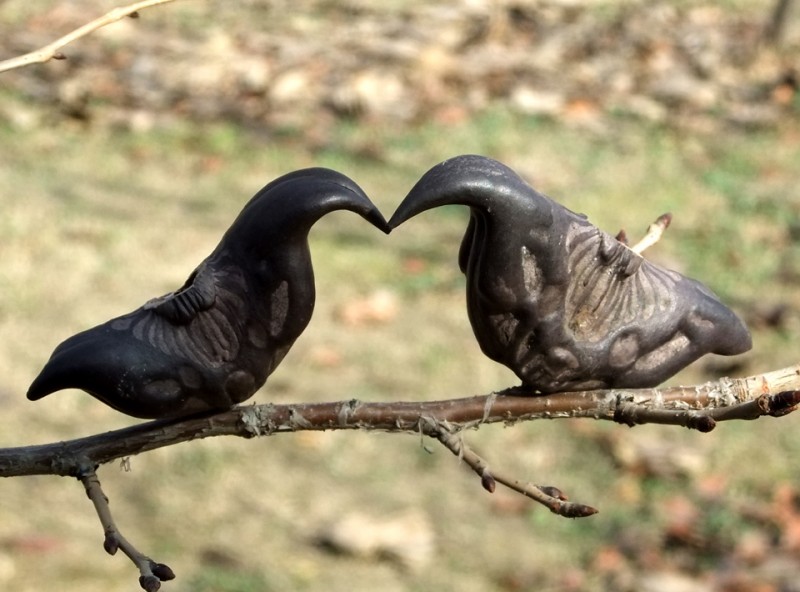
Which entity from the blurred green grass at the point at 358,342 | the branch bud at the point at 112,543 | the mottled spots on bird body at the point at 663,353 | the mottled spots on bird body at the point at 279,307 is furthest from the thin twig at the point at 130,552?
the blurred green grass at the point at 358,342

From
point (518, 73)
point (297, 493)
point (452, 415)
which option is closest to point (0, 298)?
point (297, 493)

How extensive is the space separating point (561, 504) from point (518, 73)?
213 inches

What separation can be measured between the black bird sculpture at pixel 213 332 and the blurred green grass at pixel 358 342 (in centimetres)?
205

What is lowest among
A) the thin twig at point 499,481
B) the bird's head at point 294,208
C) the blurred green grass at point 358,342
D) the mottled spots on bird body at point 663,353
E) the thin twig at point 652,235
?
the blurred green grass at point 358,342

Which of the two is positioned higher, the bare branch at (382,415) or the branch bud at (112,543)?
the bare branch at (382,415)

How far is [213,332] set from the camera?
1210mm

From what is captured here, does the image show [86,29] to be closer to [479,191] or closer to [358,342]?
[479,191]

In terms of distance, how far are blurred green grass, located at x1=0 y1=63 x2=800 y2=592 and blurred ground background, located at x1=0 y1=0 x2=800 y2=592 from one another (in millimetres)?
12

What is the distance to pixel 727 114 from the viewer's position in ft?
19.3

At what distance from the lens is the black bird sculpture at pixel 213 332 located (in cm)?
118

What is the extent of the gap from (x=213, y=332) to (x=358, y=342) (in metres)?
3.07

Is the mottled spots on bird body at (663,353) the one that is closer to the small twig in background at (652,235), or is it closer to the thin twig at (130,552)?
the small twig in background at (652,235)

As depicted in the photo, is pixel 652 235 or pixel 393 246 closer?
pixel 652 235


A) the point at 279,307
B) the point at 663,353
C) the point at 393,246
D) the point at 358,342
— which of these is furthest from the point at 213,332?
the point at 393,246
